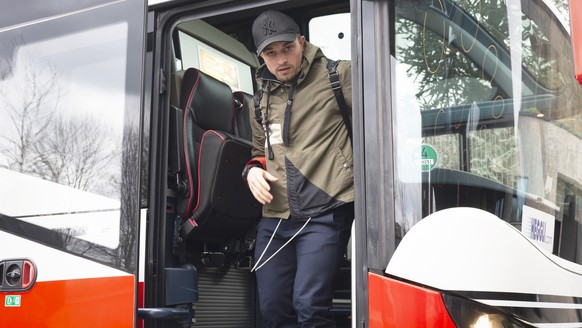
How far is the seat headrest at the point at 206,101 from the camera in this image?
383cm

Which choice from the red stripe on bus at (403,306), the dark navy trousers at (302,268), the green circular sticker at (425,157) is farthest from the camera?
the dark navy trousers at (302,268)

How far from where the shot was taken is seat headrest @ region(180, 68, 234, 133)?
383cm

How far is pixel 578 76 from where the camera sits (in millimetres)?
2217

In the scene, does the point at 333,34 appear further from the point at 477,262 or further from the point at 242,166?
Result: the point at 477,262

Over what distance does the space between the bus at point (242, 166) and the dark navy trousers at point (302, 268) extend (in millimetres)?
242

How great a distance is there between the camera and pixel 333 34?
16.3 ft

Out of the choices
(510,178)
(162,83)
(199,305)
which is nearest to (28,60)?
(162,83)

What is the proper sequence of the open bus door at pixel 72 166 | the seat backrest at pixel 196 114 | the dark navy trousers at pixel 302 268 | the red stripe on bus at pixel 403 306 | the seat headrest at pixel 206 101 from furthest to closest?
the seat headrest at pixel 206 101 < the seat backrest at pixel 196 114 < the open bus door at pixel 72 166 < the dark navy trousers at pixel 302 268 < the red stripe on bus at pixel 403 306

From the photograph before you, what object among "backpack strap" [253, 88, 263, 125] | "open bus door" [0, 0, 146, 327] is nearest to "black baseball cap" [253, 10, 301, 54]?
"backpack strap" [253, 88, 263, 125]

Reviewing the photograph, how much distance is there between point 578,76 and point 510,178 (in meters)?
0.57

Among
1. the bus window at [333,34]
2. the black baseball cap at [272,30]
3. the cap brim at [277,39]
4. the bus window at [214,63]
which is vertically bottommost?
the cap brim at [277,39]

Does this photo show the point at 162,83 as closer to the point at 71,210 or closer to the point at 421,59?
the point at 71,210

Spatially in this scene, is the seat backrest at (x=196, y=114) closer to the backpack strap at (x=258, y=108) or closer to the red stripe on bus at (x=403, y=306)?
the backpack strap at (x=258, y=108)

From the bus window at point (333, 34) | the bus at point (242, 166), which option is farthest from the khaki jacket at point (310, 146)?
the bus window at point (333, 34)
